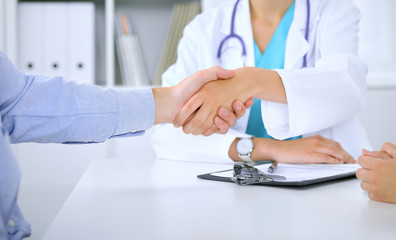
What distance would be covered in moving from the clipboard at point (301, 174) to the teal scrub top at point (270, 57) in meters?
0.39

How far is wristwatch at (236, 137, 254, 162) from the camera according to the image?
1.24 metres

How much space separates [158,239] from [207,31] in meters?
1.13

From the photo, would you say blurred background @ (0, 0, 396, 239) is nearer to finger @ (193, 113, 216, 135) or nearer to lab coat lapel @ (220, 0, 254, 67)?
lab coat lapel @ (220, 0, 254, 67)

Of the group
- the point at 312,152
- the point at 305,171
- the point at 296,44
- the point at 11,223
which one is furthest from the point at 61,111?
the point at 296,44

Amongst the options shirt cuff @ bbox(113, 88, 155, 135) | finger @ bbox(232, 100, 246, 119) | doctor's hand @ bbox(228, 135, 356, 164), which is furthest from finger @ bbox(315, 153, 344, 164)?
shirt cuff @ bbox(113, 88, 155, 135)

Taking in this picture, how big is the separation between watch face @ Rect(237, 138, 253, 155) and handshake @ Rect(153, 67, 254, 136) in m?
0.09

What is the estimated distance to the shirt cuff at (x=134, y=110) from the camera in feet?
3.11

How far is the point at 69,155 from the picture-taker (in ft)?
7.36

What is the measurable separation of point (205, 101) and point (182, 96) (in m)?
0.07

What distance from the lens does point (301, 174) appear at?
36.9 inches

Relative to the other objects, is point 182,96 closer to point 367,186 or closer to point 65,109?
point 65,109

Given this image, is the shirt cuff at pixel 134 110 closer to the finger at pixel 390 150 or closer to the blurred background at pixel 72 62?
the finger at pixel 390 150

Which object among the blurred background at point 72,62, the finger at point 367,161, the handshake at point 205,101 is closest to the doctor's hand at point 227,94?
the handshake at point 205,101

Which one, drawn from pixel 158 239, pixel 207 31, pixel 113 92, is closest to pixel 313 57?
pixel 207 31
